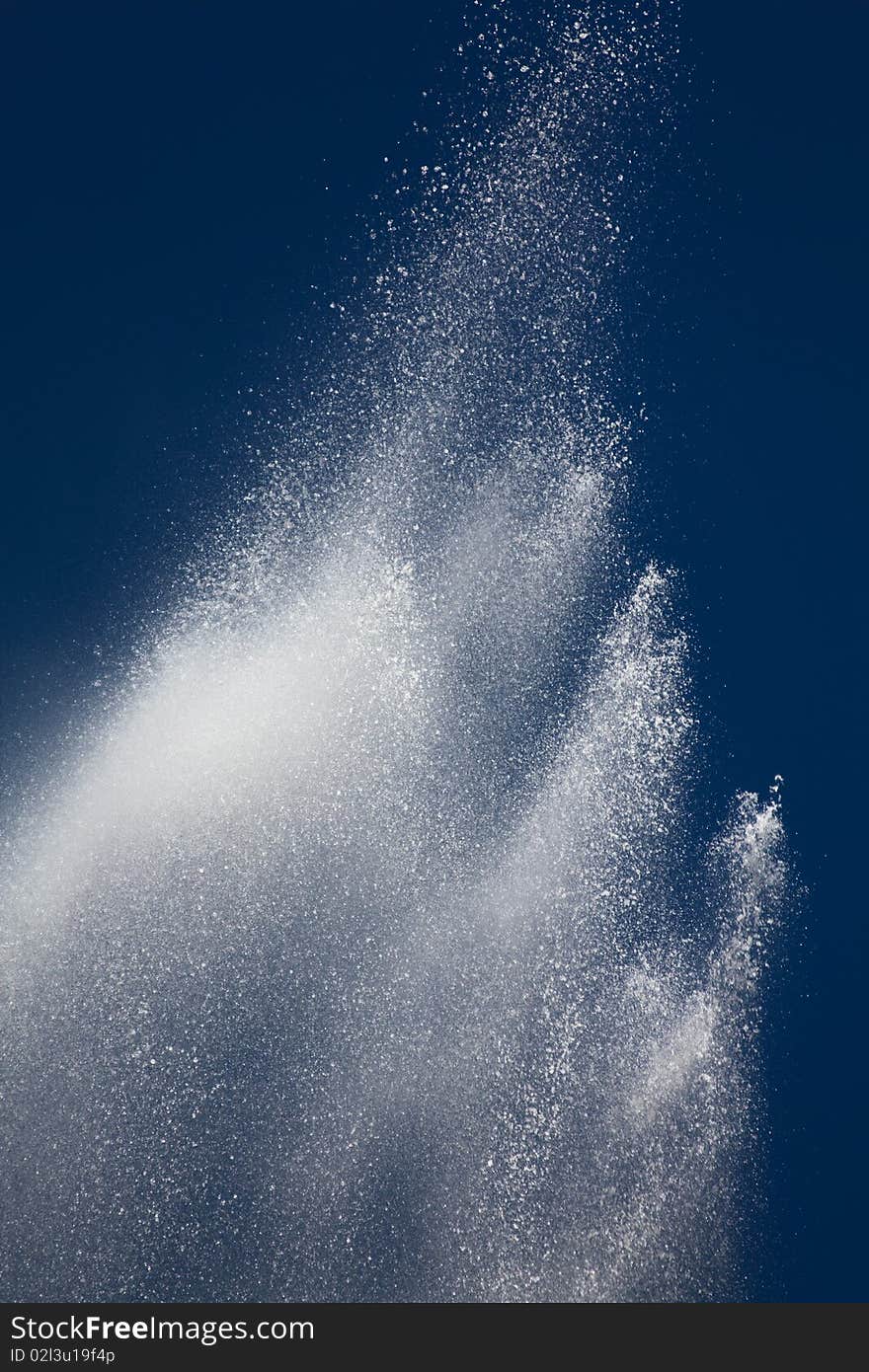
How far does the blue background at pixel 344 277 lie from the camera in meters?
3.00

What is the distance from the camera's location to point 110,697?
3100 millimetres

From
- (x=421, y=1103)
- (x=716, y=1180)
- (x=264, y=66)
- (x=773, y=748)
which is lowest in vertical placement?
(x=716, y=1180)

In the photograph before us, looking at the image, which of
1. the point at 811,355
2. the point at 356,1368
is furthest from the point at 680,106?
the point at 356,1368

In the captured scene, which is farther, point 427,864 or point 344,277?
point 427,864

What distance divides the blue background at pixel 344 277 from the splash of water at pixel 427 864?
0.18 metres

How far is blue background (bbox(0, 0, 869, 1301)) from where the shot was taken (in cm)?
300

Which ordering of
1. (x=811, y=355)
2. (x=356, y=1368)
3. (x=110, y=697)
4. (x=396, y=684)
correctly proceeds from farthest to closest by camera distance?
1. (x=811, y=355)
2. (x=396, y=684)
3. (x=110, y=697)
4. (x=356, y=1368)

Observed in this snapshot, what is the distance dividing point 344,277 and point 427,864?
1919 mm

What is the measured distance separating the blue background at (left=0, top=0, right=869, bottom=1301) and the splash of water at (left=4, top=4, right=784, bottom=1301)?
0.18m

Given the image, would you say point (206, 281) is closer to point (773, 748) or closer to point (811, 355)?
point (811, 355)

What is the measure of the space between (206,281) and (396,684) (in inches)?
55.3

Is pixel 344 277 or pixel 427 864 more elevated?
pixel 344 277

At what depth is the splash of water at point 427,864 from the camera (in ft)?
10.0

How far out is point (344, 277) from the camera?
314 cm
